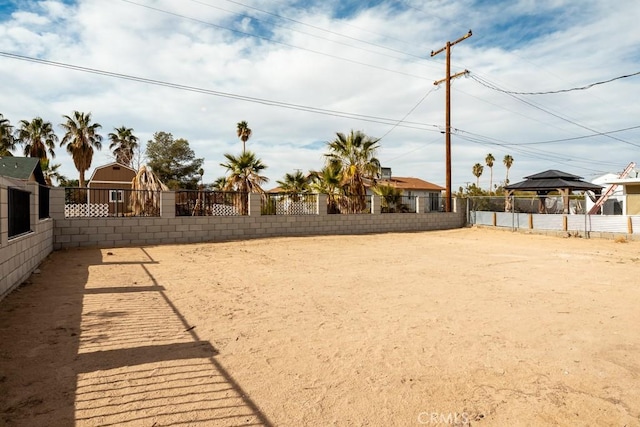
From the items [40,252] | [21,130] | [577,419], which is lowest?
[577,419]

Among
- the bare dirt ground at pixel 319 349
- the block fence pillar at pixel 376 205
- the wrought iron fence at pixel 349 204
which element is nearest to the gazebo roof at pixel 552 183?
the block fence pillar at pixel 376 205

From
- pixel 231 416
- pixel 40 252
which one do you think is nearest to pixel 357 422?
pixel 231 416

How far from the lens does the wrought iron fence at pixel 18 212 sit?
18.8 feet

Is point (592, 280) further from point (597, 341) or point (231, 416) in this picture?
point (231, 416)

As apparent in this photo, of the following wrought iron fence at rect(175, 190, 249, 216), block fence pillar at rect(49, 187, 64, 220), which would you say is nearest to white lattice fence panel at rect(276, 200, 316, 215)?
wrought iron fence at rect(175, 190, 249, 216)

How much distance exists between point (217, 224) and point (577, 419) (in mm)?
12710

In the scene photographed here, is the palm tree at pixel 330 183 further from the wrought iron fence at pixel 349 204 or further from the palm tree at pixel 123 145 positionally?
the palm tree at pixel 123 145

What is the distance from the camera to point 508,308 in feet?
17.3

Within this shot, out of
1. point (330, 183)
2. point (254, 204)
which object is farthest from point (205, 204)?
point (330, 183)

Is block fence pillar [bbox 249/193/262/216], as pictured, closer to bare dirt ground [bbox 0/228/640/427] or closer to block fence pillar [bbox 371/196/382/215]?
block fence pillar [bbox 371/196/382/215]

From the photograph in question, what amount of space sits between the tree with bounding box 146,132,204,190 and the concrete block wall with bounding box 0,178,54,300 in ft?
97.0

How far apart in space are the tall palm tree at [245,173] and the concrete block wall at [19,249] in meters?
8.83

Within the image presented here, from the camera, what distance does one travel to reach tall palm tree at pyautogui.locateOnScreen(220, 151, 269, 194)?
17.2 metres

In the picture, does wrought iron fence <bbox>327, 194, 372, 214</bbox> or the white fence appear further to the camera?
wrought iron fence <bbox>327, 194, 372, 214</bbox>
